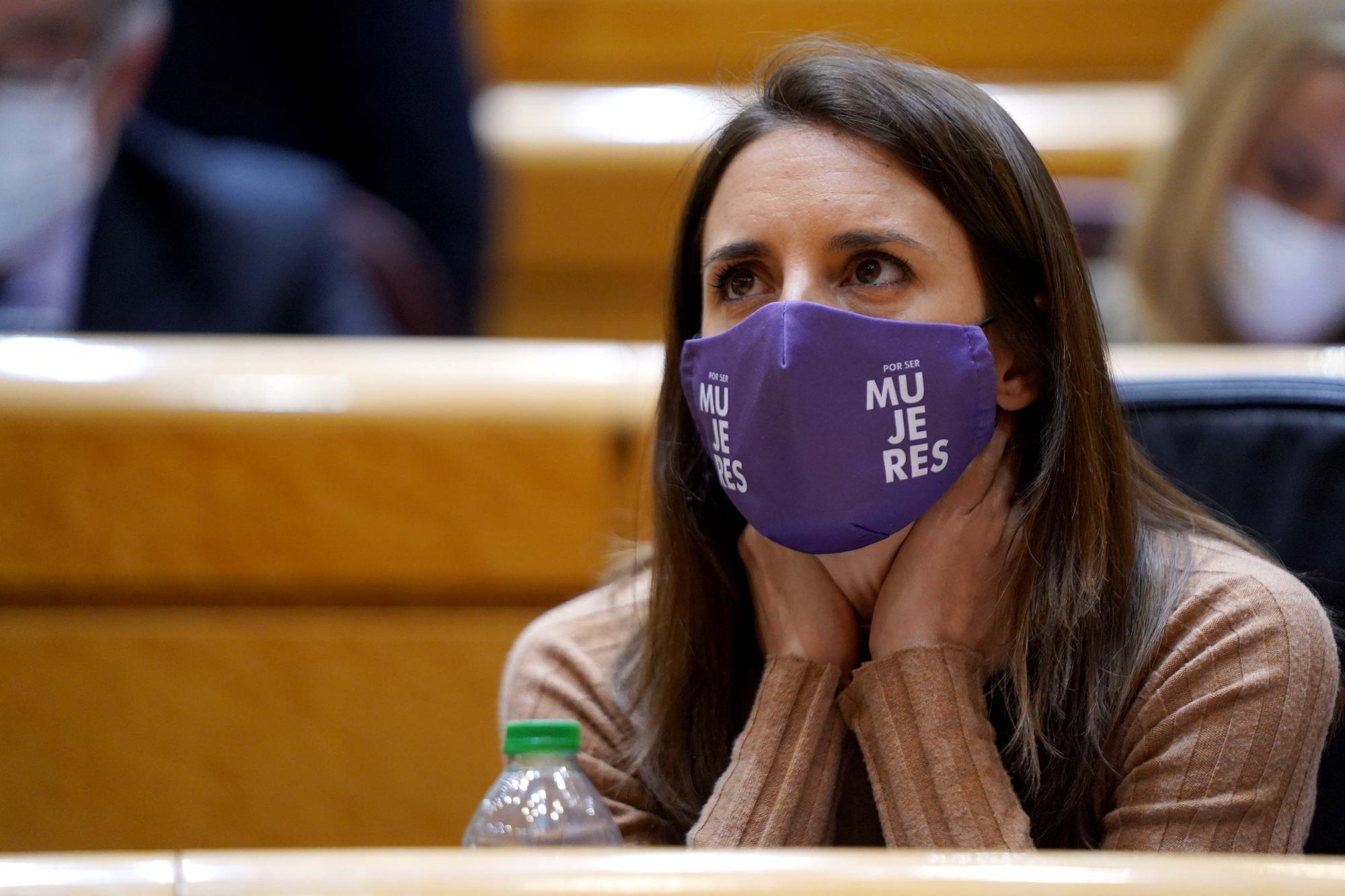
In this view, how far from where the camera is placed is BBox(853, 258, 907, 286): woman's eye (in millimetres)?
1004

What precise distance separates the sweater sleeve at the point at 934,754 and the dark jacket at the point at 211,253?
4.45 ft

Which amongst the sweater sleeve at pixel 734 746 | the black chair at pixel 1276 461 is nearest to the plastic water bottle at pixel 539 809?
the sweater sleeve at pixel 734 746

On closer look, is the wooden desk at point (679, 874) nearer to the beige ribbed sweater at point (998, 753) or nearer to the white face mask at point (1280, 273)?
the beige ribbed sweater at point (998, 753)

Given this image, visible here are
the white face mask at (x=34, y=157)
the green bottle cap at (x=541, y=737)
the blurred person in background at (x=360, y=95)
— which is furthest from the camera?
the blurred person in background at (x=360, y=95)

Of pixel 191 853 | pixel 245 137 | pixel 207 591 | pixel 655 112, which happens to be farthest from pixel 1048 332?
pixel 655 112

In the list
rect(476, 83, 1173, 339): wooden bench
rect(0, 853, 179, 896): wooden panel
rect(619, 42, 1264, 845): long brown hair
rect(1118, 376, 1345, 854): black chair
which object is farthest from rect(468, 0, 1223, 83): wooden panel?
rect(0, 853, 179, 896): wooden panel

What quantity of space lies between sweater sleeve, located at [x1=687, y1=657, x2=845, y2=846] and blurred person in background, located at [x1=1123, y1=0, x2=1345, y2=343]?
1.19m

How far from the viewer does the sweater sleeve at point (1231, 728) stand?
Result: 93 cm

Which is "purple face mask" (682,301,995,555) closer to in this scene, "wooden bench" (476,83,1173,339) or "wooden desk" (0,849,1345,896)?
"wooden desk" (0,849,1345,896)

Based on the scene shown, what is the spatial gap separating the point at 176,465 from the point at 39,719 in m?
0.30

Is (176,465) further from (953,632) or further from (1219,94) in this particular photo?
(1219,94)

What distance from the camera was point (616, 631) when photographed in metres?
1.22

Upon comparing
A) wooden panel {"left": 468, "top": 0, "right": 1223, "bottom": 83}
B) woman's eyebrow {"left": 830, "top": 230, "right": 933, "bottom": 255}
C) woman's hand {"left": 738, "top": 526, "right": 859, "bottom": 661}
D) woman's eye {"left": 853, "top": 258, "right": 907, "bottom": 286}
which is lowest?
A: woman's hand {"left": 738, "top": 526, "right": 859, "bottom": 661}

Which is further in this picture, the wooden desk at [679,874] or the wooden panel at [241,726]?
the wooden panel at [241,726]
